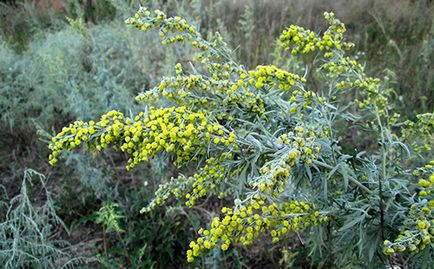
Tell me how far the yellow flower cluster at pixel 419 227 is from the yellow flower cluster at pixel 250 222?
0.29 m

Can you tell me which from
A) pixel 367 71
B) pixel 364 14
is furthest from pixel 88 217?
pixel 364 14

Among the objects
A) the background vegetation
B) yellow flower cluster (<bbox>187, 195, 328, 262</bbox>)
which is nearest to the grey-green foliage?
the background vegetation

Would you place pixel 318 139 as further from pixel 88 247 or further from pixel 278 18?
pixel 278 18

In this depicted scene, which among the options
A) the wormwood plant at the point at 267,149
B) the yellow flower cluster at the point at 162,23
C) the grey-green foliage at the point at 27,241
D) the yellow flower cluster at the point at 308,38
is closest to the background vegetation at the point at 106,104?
the grey-green foliage at the point at 27,241

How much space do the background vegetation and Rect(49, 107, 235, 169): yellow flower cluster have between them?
39.8 inches

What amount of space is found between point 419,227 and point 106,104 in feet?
8.31

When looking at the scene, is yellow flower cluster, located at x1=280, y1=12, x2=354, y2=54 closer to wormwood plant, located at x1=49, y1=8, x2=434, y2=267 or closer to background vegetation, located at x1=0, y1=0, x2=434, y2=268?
wormwood plant, located at x1=49, y1=8, x2=434, y2=267

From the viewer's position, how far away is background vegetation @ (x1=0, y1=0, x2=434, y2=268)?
2799 mm

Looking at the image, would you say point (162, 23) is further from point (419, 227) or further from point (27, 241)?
point (27, 241)

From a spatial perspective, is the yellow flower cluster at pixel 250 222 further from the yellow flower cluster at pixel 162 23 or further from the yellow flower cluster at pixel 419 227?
the yellow flower cluster at pixel 162 23

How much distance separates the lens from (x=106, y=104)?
327 centimetres

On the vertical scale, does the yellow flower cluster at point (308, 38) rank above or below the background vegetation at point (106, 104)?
above

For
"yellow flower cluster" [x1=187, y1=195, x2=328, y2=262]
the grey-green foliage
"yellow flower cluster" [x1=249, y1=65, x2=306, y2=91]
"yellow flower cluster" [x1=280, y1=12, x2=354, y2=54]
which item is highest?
"yellow flower cluster" [x1=280, y1=12, x2=354, y2=54]

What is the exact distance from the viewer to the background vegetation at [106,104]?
2.80 meters
